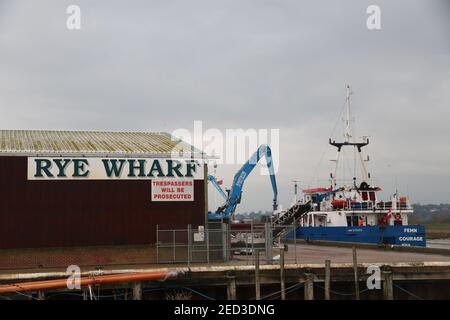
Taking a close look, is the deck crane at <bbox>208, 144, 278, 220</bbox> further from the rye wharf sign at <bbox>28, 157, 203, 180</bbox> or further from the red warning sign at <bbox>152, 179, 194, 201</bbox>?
the rye wharf sign at <bbox>28, 157, 203, 180</bbox>

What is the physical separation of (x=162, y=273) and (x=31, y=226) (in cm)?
851

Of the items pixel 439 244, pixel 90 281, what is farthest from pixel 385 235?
pixel 439 244

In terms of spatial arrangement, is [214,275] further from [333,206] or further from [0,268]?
[333,206]

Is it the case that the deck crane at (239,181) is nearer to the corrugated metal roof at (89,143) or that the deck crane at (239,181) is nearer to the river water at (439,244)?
the corrugated metal roof at (89,143)

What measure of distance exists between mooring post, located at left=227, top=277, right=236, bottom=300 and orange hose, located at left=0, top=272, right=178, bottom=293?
7.62 ft

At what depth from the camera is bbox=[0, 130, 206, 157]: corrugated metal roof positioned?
31109mm

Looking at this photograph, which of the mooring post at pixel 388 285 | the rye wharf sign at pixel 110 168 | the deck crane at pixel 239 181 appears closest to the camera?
the mooring post at pixel 388 285

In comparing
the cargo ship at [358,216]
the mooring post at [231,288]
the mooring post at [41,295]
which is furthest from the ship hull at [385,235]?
the mooring post at [41,295]

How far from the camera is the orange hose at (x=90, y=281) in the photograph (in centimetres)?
2308

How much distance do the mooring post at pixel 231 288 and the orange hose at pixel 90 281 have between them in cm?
232

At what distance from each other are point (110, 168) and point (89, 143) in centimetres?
339
